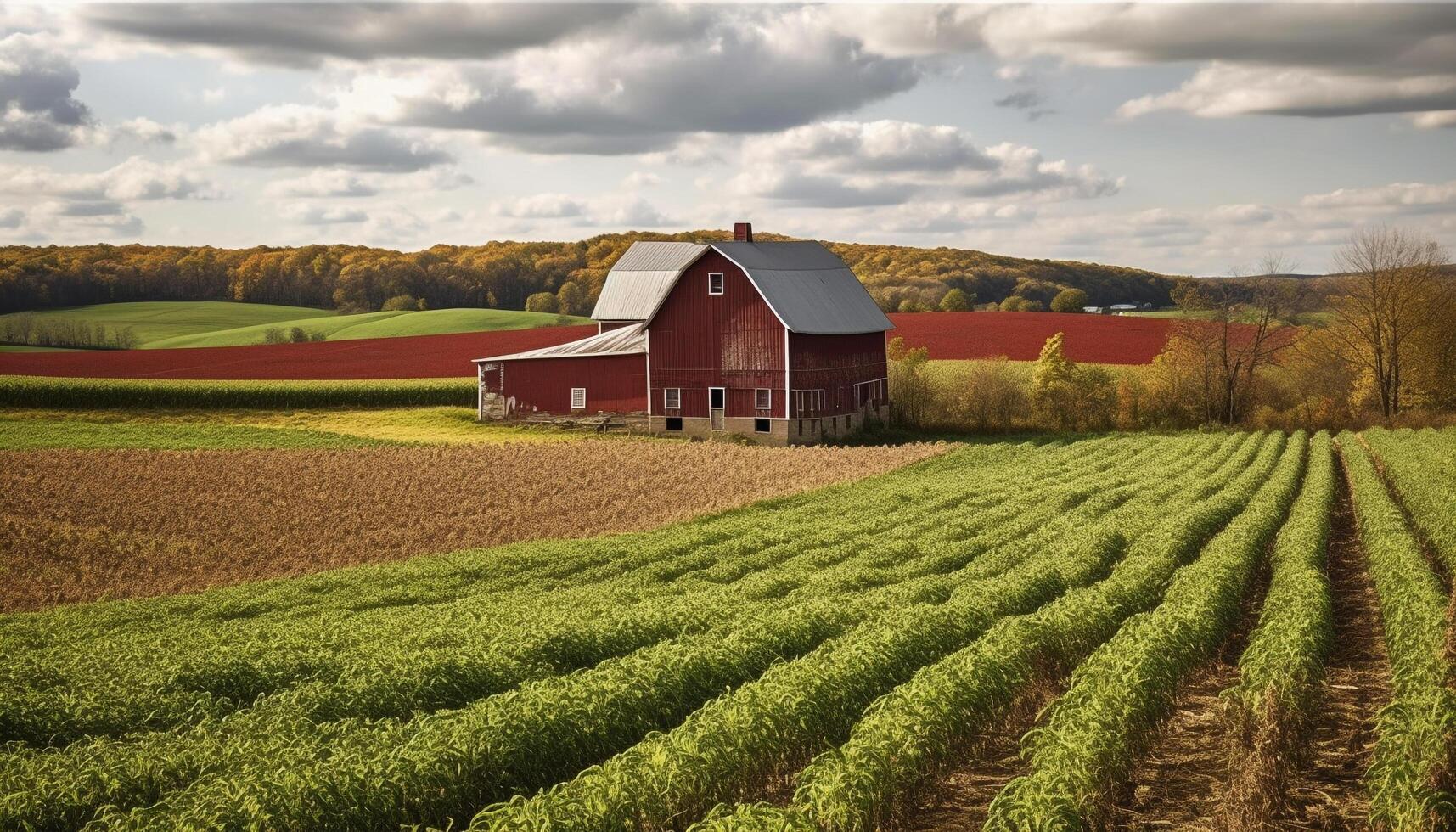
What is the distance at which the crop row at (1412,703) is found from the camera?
381 inches

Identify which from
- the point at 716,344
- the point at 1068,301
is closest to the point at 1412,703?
the point at 716,344

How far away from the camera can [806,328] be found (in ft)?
165

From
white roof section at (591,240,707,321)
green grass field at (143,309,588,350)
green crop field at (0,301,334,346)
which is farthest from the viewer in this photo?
green crop field at (0,301,334,346)

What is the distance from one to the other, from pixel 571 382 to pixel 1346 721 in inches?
1745

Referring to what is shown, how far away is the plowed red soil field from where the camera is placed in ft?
223

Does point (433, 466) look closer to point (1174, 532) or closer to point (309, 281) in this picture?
point (1174, 532)

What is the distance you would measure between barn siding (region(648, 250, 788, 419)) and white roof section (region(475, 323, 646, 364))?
2059 mm

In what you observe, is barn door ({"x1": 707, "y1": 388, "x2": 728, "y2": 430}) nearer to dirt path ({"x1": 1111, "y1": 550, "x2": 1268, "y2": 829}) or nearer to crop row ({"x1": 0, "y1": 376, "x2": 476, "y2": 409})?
crop row ({"x1": 0, "y1": 376, "x2": 476, "y2": 409})

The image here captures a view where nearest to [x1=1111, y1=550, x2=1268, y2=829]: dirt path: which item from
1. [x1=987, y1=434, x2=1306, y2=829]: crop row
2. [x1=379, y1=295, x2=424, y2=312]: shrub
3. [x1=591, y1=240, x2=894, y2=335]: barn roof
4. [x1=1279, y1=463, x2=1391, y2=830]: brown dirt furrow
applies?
[x1=987, y1=434, x2=1306, y2=829]: crop row

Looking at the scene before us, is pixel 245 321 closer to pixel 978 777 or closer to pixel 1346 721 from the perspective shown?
pixel 978 777

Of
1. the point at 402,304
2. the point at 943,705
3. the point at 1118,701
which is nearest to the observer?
the point at 943,705

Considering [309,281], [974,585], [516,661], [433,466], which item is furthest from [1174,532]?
[309,281]

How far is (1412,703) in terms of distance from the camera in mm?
11953

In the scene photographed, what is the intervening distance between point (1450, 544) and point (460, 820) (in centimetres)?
2041
